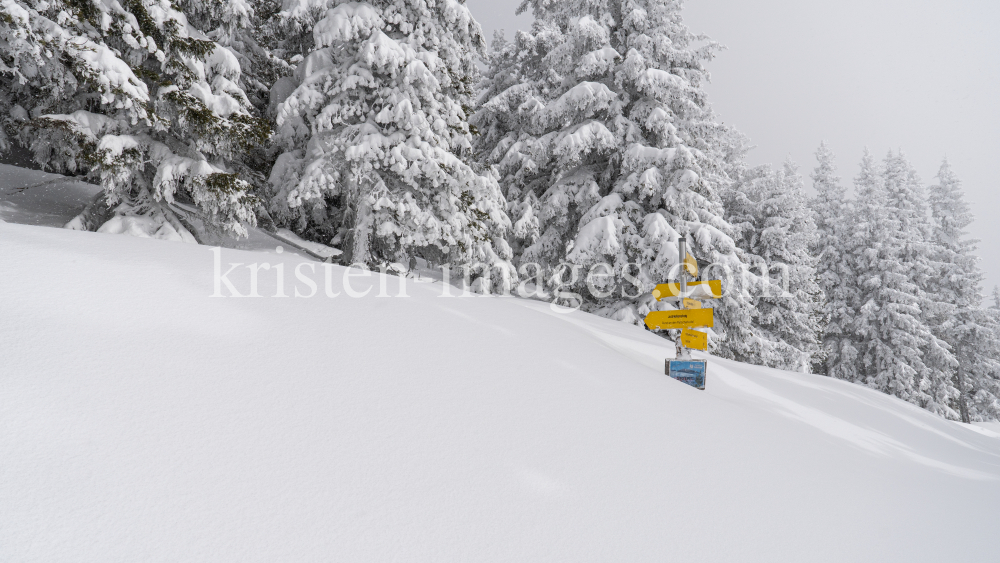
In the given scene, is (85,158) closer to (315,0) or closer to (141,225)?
(141,225)

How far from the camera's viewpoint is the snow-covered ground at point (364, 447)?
182 centimetres

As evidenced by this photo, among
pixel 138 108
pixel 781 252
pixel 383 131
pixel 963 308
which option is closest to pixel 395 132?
pixel 383 131

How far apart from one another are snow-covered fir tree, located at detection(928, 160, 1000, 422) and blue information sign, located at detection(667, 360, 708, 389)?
1041 inches

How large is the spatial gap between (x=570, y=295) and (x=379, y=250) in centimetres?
459

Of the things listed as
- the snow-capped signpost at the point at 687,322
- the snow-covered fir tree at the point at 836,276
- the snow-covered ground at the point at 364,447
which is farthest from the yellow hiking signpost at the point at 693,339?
the snow-covered fir tree at the point at 836,276

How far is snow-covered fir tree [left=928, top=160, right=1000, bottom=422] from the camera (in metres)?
25.2

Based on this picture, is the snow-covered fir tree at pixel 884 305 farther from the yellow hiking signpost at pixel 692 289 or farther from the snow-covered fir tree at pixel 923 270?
the yellow hiking signpost at pixel 692 289

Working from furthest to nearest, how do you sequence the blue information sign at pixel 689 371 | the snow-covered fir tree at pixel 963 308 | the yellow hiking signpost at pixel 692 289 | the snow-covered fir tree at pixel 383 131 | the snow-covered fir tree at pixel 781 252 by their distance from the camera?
the snow-covered fir tree at pixel 963 308, the snow-covered fir tree at pixel 781 252, the snow-covered fir tree at pixel 383 131, the yellow hiking signpost at pixel 692 289, the blue information sign at pixel 689 371

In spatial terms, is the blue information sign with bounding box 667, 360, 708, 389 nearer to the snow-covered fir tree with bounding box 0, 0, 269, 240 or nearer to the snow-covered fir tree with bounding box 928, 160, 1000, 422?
the snow-covered fir tree with bounding box 0, 0, 269, 240

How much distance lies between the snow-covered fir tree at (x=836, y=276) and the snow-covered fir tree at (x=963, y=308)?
455cm

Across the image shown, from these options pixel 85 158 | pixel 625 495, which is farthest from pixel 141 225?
pixel 625 495

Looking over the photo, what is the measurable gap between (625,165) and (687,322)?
21.9ft

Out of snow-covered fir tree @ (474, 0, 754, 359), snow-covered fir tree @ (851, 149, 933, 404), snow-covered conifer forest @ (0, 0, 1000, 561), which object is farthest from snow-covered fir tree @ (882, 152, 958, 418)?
snow-covered fir tree @ (474, 0, 754, 359)

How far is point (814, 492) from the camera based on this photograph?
321 centimetres
